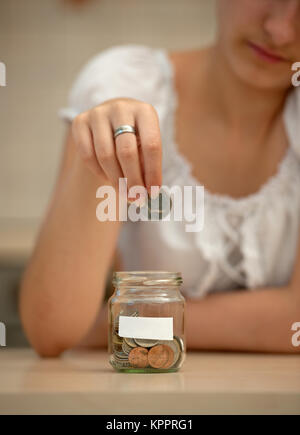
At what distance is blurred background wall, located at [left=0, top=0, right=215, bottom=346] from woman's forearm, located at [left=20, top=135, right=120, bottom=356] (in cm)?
130

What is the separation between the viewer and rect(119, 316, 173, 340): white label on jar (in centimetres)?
51

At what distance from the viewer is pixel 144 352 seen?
521 millimetres

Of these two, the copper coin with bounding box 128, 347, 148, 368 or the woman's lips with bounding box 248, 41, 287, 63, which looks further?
the woman's lips with bounding box 248, 41, 287, 63

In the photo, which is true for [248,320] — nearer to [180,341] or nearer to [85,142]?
[180,341]

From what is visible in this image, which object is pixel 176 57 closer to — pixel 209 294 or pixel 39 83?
pixel 209 294

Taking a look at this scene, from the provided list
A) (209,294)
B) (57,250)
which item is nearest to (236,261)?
(209,294)

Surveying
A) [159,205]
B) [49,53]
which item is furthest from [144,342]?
[49,53]

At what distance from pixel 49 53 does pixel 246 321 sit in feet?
5.03

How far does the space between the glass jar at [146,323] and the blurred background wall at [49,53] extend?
1483mm

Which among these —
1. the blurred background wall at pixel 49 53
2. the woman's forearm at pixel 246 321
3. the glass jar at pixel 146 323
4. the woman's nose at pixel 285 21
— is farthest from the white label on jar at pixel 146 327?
the blurred background wall at pixel 49 53

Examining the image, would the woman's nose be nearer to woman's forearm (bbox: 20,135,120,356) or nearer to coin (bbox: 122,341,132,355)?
woman's forearm (bbox: 20,135,120,356)

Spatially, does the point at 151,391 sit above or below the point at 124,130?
below

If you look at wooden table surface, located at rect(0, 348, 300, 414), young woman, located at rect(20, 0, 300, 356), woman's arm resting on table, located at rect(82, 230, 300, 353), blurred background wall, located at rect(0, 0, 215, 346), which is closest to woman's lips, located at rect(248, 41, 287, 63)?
young woman, located at rect(20, 0, 300, 356)

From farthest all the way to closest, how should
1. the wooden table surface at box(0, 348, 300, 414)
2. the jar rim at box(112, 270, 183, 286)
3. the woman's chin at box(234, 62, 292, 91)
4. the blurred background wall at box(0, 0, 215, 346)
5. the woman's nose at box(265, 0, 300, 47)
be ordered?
the blurred background wall at box(0, 0, 215, 346) < the woman's chin at box(234, 62, 292, 91) < the woman's nose at box(265, 0, 300, 47) < the jar rim at box(112, 270, 183, 286) < the wooden table surface at box(0, 348, 300, 414)
